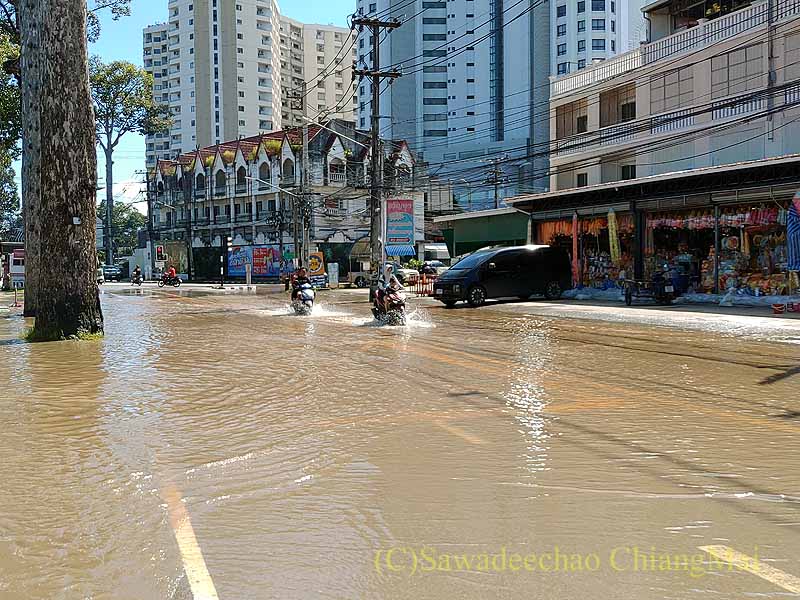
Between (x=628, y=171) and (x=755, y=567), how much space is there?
3467 cm

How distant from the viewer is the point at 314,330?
18.3 meters

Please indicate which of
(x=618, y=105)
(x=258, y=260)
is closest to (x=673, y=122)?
(x=618, y=105)

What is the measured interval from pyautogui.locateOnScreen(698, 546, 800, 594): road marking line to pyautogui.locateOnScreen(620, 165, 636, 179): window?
34.0 meters

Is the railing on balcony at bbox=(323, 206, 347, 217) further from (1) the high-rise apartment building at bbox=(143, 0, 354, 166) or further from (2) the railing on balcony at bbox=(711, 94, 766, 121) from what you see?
(1) the high-rise apartment building at bbox=(143, 0, 354, 166)

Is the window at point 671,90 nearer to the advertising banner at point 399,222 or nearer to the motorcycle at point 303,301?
the advertising banner at point 399,222

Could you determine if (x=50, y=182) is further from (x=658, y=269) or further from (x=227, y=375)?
(x=658, y=269)

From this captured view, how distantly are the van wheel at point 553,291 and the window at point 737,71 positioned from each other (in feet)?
34.5

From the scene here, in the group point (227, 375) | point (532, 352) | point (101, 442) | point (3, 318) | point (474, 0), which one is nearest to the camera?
point (101, 442)

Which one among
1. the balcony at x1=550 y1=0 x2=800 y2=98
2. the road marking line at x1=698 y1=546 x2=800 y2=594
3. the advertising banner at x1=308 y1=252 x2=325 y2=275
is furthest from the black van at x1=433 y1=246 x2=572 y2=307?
the advertising banner at x1=308 y1=252 x2=325 y2=275

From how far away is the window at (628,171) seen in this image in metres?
36.5

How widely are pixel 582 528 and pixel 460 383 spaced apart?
17.7 ft

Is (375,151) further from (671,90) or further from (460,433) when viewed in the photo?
(460,433)

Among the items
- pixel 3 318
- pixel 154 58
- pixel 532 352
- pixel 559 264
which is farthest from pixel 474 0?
pixel 532 352

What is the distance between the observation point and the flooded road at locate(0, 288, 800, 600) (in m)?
4.00
